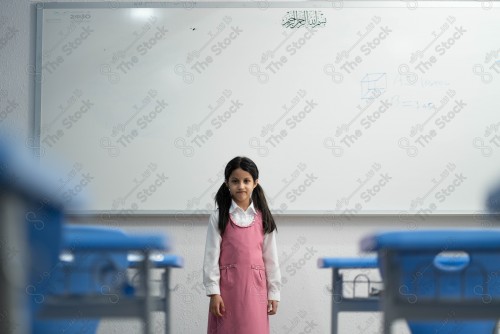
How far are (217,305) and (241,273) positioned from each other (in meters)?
0.14

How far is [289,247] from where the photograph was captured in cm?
312

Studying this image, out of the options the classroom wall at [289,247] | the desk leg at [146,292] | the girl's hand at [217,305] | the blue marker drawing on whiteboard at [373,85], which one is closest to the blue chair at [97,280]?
the desk leg at [146,292]

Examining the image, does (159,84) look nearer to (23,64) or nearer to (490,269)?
(23,64)

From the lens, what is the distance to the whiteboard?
3.12m

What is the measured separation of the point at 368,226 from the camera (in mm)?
3129

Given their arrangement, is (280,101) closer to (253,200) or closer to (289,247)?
(289,247)

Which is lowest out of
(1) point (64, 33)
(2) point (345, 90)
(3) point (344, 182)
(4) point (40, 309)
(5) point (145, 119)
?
(4) point (40, 309)

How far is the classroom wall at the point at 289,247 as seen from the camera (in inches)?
121

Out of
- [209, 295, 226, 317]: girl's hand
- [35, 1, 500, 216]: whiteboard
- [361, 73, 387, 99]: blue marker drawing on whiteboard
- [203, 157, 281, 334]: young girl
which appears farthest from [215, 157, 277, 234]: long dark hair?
[361, 73, 387, 99]: blue marker drawing on whiteboard

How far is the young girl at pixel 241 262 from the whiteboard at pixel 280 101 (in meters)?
1.06

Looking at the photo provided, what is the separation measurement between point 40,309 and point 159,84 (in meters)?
2.46

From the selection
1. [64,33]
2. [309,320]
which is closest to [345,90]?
[309,320]

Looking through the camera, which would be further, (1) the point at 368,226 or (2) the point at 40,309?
(1) the point at 368,226

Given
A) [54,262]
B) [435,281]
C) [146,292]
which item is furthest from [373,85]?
[54,262]
